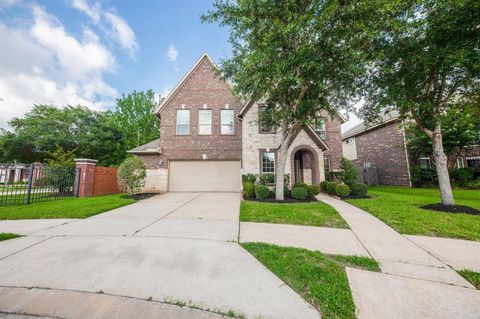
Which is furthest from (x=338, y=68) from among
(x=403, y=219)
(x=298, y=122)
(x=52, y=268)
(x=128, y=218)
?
(x=52, y=268)

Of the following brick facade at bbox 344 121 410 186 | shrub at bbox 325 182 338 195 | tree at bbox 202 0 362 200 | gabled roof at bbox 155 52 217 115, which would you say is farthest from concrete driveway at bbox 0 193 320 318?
brick facade at bbox 344 121 410 186

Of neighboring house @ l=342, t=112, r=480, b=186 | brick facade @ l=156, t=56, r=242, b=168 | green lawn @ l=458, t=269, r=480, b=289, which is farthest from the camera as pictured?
neighboring house @ l=342, t=112, r=480, b=186

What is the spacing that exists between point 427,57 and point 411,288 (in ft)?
25.1

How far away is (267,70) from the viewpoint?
7.45m

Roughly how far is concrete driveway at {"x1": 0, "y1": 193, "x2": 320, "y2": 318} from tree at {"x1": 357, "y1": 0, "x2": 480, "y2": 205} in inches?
320

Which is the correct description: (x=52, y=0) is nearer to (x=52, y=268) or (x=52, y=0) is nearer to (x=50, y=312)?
(x=52, y=268)

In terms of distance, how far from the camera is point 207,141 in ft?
45.6

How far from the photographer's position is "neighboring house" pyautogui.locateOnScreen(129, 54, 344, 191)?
43.0 feet

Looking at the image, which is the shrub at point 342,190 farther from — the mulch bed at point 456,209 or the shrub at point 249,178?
the shrub at point 249,178

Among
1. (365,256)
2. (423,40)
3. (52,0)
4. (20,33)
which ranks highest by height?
(52,0)

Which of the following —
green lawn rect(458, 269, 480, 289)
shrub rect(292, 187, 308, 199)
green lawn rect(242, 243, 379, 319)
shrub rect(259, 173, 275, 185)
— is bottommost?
green lawn rect(458, 269, 480, 289)

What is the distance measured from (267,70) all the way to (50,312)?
805 centimetres

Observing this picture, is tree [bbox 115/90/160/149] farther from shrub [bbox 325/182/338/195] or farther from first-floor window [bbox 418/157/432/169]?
first-floor window [bbox 418/157/432/169]

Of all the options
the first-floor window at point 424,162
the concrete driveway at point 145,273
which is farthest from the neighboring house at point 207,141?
the concrete driveway at point 145,273
